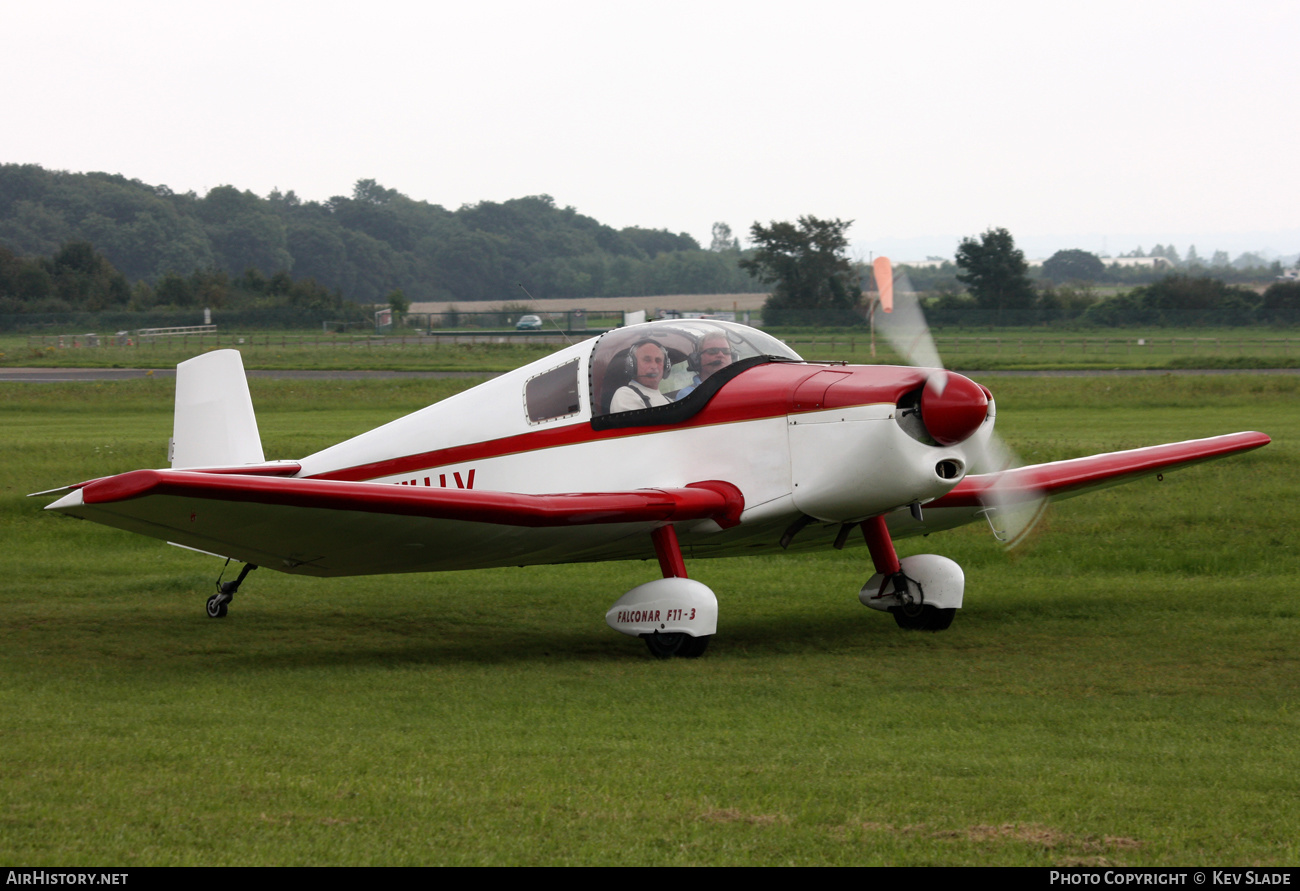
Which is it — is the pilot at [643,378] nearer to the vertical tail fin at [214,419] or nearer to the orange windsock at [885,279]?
the orange windsock at [885,279]

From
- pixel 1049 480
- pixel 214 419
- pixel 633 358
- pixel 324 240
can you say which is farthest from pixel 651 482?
pixel 324 240

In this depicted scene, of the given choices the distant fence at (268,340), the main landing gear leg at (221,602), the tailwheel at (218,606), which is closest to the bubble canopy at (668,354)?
the main landing gear leg at (221,602)

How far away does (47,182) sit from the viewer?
13388 centimetres

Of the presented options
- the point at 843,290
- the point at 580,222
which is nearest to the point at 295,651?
the point at 843,290

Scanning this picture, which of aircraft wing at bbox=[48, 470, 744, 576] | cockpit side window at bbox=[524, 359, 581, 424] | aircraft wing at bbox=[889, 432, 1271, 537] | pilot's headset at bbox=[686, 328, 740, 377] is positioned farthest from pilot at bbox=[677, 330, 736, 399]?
aircraft wing at bbox=[889, 432, 1271, 537]

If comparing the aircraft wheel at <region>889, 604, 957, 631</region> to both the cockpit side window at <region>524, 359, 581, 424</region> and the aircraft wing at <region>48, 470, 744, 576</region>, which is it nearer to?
the aircraft wing at <region>48, 470, 744, 576</region>

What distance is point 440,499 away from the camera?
330 inches

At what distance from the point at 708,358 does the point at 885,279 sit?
4.88 feet

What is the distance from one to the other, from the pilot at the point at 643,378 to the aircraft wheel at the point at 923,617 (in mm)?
2584

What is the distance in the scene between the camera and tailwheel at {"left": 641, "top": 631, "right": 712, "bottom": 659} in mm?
9023

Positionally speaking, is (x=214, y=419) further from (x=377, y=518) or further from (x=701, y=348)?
(x=701, y=348)

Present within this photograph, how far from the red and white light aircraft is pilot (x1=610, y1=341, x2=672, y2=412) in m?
0.02

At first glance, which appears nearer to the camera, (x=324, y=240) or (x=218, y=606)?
(x=218, y=606)

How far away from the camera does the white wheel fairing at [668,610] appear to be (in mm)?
8945
